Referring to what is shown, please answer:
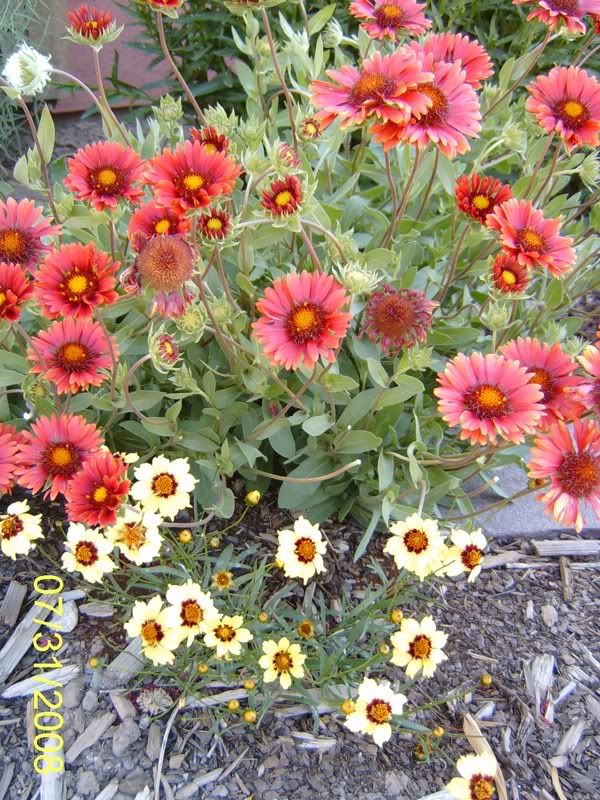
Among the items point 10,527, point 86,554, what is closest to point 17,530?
point 10,527

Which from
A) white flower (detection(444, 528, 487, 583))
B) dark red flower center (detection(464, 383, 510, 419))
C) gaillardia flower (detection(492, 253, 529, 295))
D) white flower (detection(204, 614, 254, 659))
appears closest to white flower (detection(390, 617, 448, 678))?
white flower (detection(444, 528, 487, 583))

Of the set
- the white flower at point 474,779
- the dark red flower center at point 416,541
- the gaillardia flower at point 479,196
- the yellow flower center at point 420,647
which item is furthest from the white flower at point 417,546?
the gaillardia flower at point 479,196

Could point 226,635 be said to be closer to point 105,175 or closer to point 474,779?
point 474,779

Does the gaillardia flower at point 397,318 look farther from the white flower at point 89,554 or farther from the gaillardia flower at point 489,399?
the white flower at point 89,554

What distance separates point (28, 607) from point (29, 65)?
3.79ft

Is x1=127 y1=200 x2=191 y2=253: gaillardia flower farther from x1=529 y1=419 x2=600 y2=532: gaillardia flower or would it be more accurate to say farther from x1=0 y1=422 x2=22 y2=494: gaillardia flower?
x1=529 y1=419 x2=600 y2=532: gaillardia flower

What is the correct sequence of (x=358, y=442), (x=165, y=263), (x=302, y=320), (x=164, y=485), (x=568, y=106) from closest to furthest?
1. (x=165, y=263)
2. (x=302, y=320)
3. (x=164, y=485)
4. (x=568, y=106)
5. (x=358, y=442)

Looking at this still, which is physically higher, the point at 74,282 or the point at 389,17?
the point at 389,17

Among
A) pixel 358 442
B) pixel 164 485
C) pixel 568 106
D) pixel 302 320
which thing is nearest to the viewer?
pixel 302 320

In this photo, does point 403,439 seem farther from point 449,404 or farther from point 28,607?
point 28,607

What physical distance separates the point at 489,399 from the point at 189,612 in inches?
26.2

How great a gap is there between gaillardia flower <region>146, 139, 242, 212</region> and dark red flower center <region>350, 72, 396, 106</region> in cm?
29

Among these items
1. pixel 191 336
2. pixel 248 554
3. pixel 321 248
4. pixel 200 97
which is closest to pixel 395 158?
pixel 321 248

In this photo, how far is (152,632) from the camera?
1389 mm
